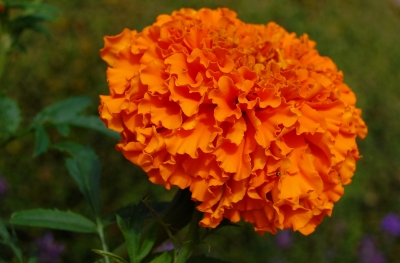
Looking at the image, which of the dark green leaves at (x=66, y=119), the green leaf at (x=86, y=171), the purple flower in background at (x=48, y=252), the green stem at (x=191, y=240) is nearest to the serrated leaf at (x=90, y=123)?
the dark green leaves at (x=66, y=119)

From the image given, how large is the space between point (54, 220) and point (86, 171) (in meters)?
0.24

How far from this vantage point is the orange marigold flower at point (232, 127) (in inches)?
35.4

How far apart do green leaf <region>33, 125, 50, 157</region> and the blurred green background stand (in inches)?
27.0

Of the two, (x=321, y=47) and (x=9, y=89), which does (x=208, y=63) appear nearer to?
(x=9, y=89)

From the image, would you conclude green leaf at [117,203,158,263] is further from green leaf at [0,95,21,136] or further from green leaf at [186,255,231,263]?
green leaf at [0,95,21,136]

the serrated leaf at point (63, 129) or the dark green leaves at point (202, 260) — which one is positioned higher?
the dark green leaves at point (202, 260)

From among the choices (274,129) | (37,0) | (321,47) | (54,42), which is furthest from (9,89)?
(321,47)

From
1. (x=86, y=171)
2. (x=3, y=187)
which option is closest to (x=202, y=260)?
(x=86, y=171)

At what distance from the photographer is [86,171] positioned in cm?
136

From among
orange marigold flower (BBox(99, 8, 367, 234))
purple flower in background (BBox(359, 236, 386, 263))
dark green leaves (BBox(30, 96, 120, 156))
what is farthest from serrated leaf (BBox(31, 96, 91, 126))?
purple flower in background (BBox(359, 236, 386, 263))

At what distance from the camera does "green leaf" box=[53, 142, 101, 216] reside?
1.27 meters

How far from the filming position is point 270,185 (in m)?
0.91

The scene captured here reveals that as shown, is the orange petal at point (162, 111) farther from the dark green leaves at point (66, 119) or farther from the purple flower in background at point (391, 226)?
the purple flower in background at point (391, 226)

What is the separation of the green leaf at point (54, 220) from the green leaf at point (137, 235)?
0.53 feet
